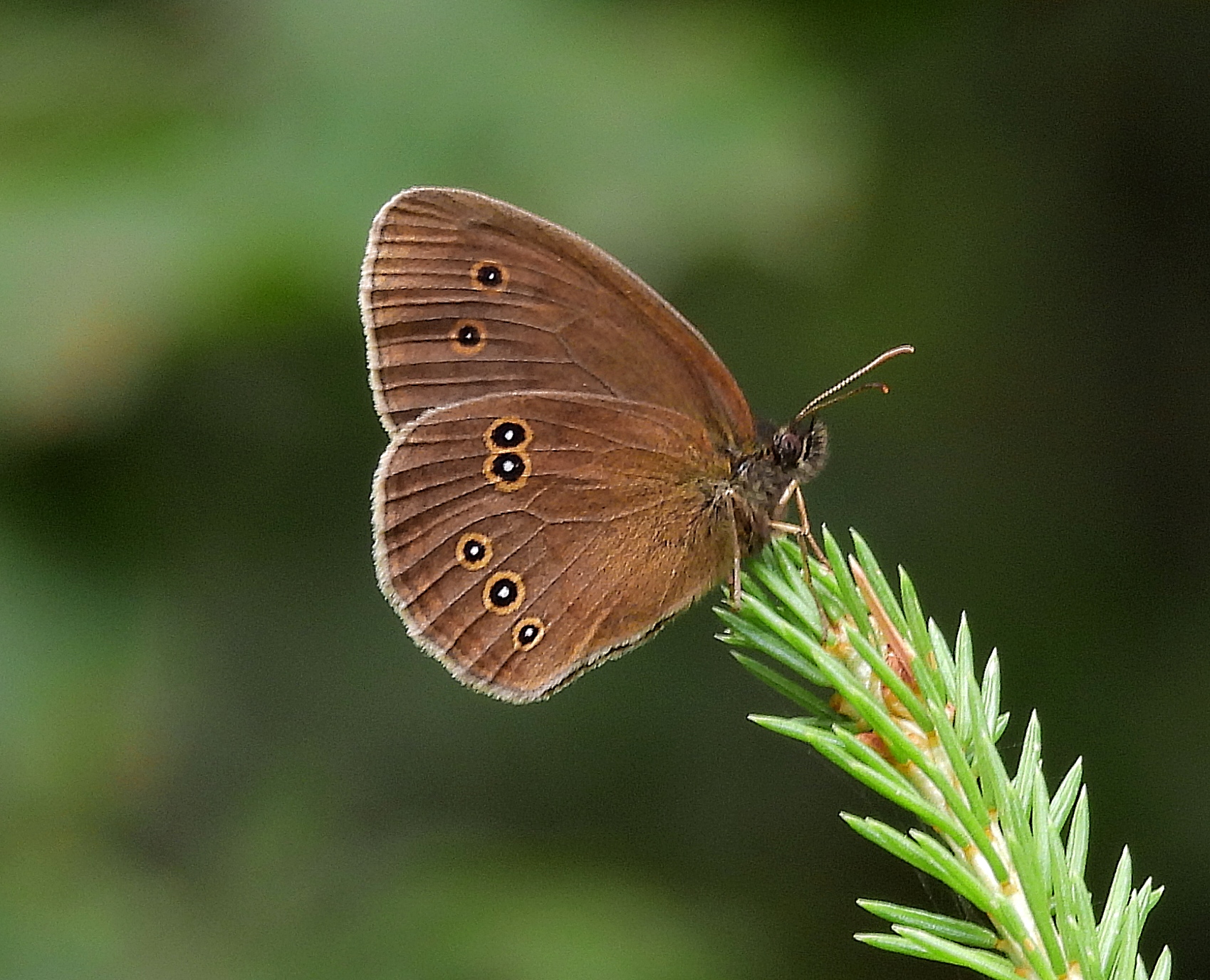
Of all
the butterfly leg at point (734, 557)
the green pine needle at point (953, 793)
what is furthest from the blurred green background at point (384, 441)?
the green pine needle at point (953, 793)

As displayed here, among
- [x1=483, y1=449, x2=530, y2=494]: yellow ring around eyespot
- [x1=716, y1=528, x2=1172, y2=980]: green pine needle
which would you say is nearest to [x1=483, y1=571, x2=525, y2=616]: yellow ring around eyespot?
[x1=483, y1=449, x2=530, y2=494]: yellow ring around eyespot

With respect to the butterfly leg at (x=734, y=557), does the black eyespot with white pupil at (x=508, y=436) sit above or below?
above

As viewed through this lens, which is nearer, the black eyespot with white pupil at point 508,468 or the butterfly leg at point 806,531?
the butterfly leg at point 806,531

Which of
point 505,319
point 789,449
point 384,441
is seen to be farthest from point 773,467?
point 384,441

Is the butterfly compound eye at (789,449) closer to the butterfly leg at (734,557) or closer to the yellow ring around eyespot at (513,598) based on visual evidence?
the butterfly leg at (734,557)

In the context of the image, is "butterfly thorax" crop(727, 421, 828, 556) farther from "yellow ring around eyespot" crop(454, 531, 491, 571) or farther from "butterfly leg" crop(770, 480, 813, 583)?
"yellow ring around eyespot" crop(454, 531, 491, 571)

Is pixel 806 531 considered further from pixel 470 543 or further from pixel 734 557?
pixel 470 543

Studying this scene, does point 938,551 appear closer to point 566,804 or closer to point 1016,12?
point 566,804

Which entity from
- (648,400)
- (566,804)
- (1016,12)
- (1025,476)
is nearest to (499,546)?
(648,400)

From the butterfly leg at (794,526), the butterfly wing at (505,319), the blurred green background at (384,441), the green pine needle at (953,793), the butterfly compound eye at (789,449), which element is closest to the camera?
the green pine needle at (953,793)
